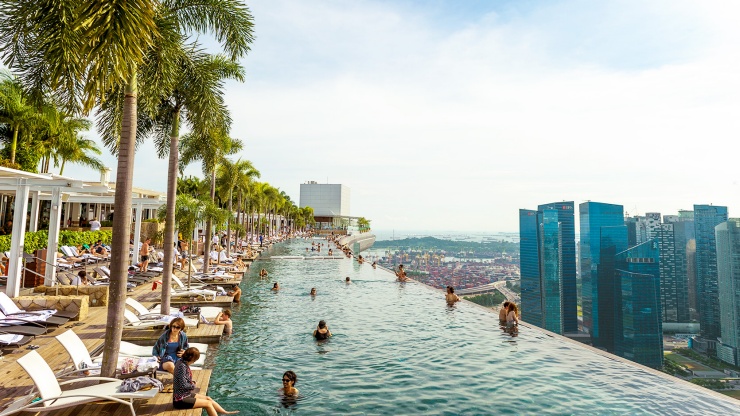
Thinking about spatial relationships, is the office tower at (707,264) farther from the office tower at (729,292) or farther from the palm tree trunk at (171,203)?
the palm tree trunk at (171,203)

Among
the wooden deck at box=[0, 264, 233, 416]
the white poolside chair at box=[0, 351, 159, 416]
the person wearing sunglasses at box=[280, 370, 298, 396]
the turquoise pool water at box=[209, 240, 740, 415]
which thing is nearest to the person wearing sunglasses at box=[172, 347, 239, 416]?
the wooden deck at box=[0, 264, 233, 416]

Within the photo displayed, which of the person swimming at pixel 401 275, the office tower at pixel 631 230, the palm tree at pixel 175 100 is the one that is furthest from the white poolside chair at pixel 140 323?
the office tower at pixel 631 230

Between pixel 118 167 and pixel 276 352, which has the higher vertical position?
pixel 118 167

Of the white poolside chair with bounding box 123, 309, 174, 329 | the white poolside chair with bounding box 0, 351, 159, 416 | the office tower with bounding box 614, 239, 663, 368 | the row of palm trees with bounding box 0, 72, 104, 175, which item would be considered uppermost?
the row of palm trees with bounding box 0, 72, 104, 175

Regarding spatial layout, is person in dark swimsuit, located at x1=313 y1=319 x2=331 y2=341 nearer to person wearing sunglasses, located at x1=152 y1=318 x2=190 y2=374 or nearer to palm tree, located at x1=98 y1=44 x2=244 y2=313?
palm tree, located at x1=98 y1=44 x2=244 y2=313

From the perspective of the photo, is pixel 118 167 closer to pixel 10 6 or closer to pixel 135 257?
pixel 10 6

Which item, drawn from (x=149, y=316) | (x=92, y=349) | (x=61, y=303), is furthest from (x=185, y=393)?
(x=61, y=303)

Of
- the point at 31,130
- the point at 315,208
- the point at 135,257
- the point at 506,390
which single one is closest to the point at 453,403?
the point at 506,390
